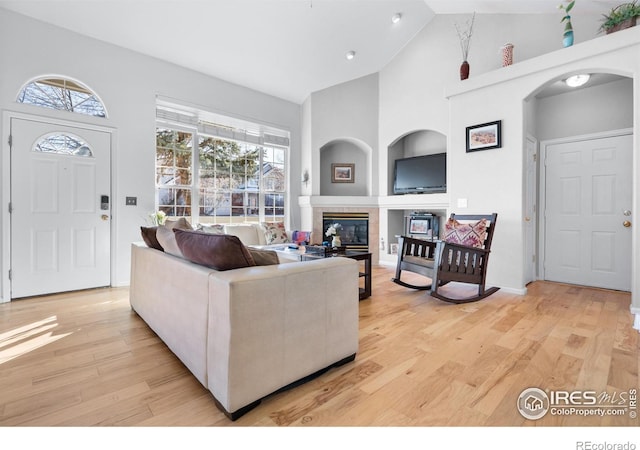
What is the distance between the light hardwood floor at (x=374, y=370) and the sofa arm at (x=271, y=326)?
120 mm

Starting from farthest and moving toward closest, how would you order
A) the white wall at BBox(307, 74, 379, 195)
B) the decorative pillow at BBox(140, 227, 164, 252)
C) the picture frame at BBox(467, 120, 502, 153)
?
the white wall at BBox(307, 74, 379, 195) < the picture frame at BBox(467, 120, 502, 153) < the decorative pillow at BBox(140, 227, 164, 252)

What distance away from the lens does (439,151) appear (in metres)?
5.16

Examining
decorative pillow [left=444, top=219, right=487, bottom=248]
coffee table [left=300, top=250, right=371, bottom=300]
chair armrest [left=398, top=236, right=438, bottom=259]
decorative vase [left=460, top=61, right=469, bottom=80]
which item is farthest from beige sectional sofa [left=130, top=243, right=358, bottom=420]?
decorative vase [left=460, top=61, right=469, bottom=80]

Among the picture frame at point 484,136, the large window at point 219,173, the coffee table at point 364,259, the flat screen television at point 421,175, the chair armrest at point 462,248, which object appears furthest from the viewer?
the flat screen television at point 421,175

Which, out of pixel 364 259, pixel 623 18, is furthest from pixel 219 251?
pixel 623 18

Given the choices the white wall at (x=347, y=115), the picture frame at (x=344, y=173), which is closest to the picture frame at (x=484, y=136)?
the white wall at (x=347, y=115)

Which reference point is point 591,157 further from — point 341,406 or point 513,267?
point 341,406

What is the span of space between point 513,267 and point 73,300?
15.6 feet

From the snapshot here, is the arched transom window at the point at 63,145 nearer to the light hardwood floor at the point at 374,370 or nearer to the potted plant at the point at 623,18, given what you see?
the light hardwood floor at the point at 374,370

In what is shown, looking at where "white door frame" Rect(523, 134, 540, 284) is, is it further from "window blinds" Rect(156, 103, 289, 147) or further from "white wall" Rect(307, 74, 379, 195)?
"window blinds" Rect(156, 103, 289, 147)

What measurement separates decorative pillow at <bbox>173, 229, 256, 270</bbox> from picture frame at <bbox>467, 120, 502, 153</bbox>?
10.7ft

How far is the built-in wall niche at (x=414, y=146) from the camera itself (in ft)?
17.0

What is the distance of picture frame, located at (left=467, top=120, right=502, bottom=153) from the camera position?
3.52 m
